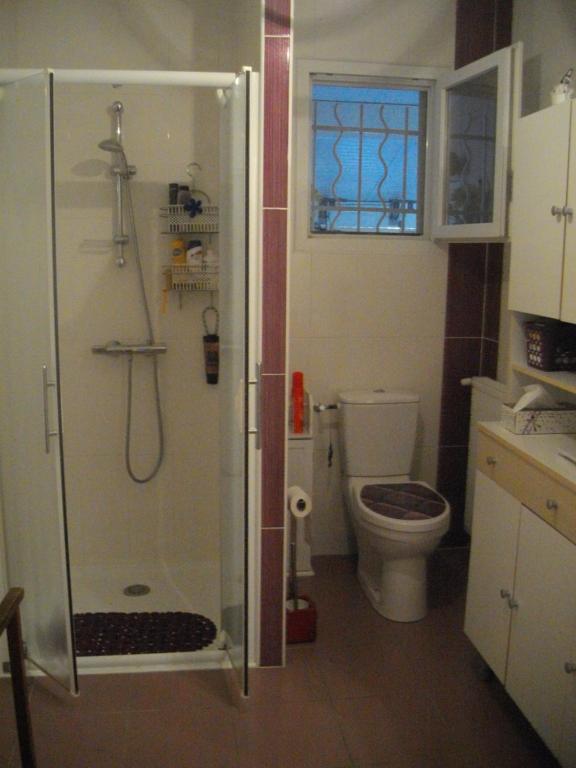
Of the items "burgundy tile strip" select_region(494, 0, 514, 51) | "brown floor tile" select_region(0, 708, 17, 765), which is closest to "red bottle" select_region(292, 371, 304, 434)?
"brown floor tile" select_region(0, 708, 17, 765)

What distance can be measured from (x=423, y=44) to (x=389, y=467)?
1.86 m

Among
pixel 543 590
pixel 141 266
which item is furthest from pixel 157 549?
pixel 543 590

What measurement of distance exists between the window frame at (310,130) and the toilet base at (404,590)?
1.39 meters

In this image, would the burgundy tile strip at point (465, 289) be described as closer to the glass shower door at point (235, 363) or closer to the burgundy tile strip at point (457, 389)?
the burgundy tile strip at point (457, 389)

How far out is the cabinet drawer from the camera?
1975 mm

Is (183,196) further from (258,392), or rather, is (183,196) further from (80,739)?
(80,739)

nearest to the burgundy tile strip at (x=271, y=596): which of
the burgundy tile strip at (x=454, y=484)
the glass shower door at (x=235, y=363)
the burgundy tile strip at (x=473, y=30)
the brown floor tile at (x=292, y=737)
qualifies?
the glass shower door at (x=235, y=363)

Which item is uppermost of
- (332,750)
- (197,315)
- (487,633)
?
(197,315)

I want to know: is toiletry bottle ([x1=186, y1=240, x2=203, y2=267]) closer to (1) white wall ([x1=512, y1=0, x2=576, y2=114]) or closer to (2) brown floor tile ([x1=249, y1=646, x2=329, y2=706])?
(1) white wall ([x1=512, y1=0, x2=576, y2=114])

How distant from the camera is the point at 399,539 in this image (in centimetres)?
283

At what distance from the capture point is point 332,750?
221 cm

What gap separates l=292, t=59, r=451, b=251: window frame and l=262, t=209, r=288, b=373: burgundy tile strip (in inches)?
34.9

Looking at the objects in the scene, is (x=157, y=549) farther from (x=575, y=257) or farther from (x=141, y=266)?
(x=575, y=257)

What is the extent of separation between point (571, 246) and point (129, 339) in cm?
183
